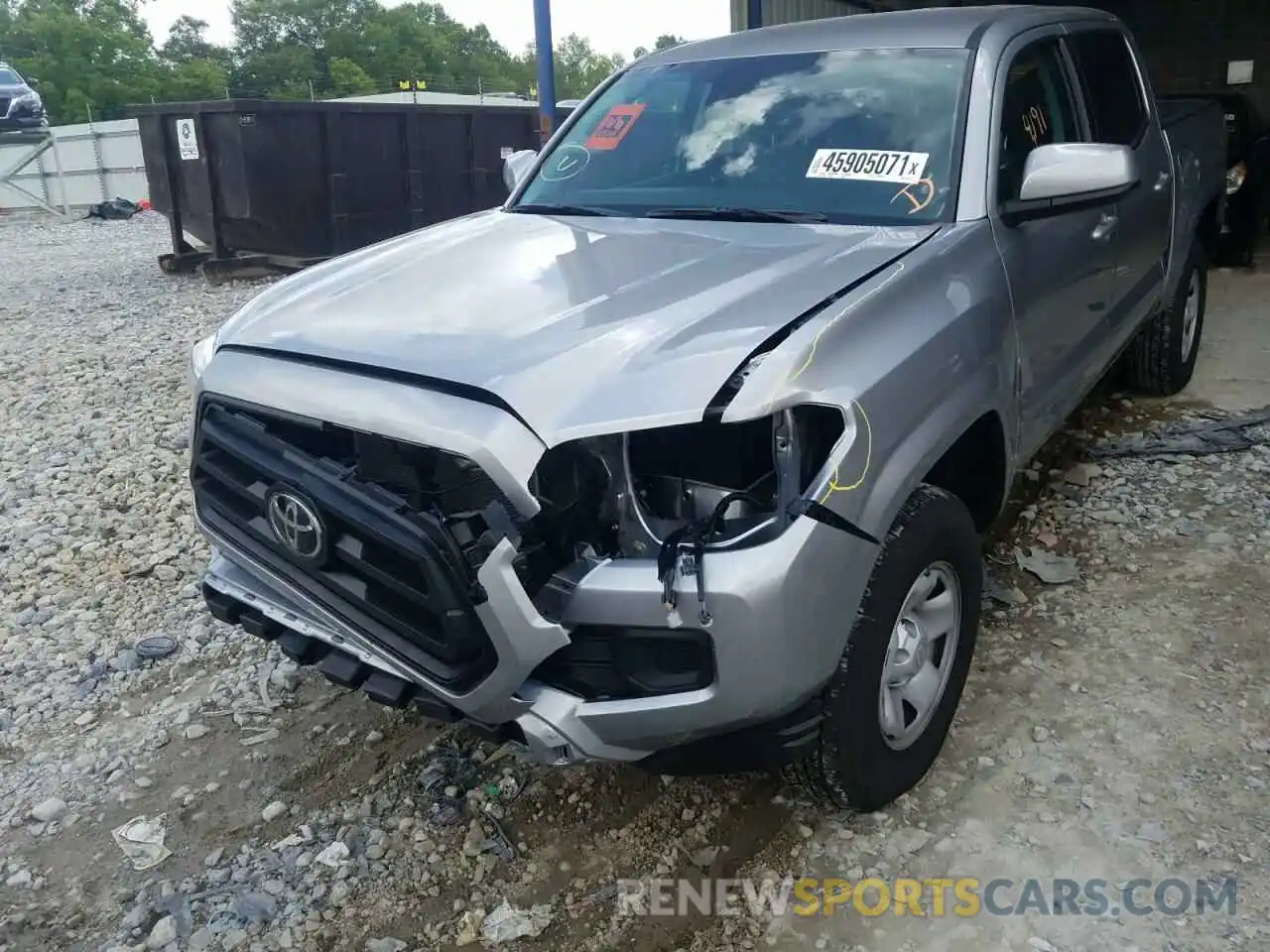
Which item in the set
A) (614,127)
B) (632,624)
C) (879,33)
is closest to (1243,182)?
(879,33)

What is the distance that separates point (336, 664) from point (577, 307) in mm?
935

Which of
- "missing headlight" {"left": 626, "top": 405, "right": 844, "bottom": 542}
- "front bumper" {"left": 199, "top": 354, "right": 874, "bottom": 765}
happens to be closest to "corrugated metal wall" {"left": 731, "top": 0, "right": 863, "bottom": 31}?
"missing headlight" {"left": 626, "top": 405, "right": 844, "bottom": 542}

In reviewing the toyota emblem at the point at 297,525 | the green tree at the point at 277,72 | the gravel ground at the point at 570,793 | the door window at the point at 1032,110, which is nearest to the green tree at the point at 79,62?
the green tree at the point at 277,72

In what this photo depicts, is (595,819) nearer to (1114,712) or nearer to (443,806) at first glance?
(443,806)

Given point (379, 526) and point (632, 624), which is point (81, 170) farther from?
point (632, 624)

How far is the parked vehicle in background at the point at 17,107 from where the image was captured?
64.4 ft

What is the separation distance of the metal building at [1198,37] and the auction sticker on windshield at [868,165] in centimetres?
1082

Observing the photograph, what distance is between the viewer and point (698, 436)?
2.26 m

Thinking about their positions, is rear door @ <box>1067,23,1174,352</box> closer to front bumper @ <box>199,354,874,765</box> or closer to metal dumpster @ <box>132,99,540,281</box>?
front bumper @ <box>199,354,874,765</box>

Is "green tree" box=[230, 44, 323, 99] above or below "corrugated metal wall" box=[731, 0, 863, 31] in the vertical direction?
above

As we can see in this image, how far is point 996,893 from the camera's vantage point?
7.70 feet

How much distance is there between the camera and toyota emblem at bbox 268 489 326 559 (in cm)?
218

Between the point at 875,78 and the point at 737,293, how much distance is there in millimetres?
1248

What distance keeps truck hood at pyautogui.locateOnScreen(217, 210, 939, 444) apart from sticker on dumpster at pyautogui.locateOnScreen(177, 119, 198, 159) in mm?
8068
